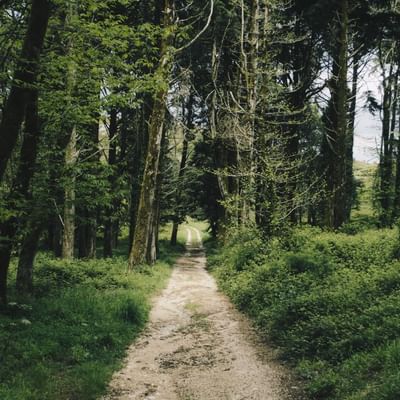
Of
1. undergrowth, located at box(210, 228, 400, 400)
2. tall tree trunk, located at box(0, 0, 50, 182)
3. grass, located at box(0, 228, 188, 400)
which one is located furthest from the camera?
tall tree trunk, located at box(0, 0, 50, 182)

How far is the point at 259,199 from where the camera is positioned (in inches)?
618

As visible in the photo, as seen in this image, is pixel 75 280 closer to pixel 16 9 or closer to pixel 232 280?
pixel 232 280

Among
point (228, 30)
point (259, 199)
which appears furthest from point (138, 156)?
point (259, 199)

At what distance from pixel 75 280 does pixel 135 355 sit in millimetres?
6215

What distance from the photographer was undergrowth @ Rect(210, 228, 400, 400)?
18.7 ft

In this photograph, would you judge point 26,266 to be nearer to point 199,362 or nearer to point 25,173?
point 25,173

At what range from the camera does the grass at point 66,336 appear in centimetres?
587

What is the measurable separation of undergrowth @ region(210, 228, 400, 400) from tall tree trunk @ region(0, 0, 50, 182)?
561 cm

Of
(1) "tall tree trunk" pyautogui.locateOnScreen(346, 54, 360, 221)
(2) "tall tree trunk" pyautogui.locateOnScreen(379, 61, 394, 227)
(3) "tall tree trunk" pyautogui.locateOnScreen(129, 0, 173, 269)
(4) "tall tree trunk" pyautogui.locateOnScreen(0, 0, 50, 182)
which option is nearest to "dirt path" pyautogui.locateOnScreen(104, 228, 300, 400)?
(4) "tall tree trunk" pyautogui.locateOnScreen(0, 0, 50, 182)

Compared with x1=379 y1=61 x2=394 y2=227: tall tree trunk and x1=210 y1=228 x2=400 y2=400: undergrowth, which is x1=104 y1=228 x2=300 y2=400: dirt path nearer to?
x1=210 y1=228 x2=400 y2=400: undergrowth

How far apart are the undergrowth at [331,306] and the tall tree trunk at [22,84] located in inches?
221

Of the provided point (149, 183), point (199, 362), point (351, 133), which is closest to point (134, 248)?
point (149, 183)

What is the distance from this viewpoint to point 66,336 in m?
7.75

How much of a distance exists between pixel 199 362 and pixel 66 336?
8.41 feet
